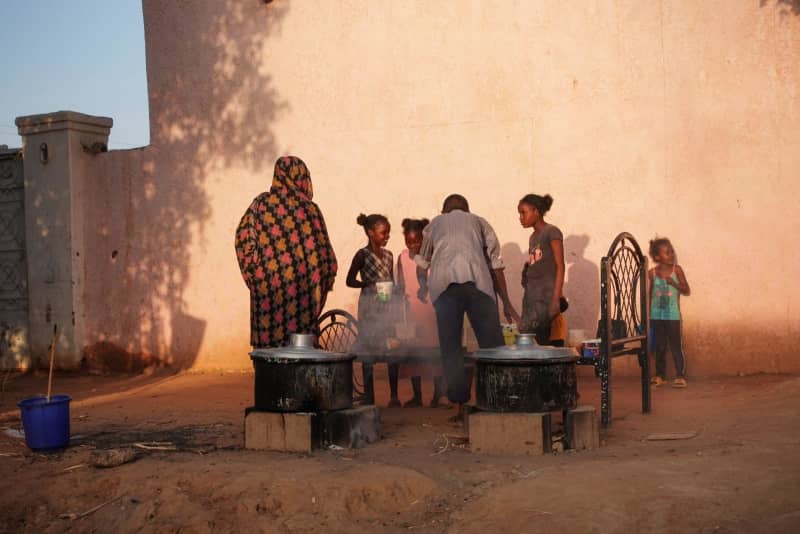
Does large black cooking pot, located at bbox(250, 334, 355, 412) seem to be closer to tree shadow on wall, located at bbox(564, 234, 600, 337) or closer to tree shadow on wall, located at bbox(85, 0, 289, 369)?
tree shadow on wall, located at bbox(564, 234, 600, 337)

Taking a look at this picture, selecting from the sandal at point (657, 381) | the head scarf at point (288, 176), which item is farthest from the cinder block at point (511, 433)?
the sandal at point (657, 381)

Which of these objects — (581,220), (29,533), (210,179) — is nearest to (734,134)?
(581,220)

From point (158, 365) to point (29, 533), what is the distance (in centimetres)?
663

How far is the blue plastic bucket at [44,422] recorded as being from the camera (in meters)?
6.14

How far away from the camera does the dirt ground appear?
4355 mm

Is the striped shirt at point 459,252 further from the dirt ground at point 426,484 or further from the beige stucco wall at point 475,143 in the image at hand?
the beige stucco wall at point 475,143

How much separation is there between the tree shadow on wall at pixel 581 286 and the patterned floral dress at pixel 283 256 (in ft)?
12.2

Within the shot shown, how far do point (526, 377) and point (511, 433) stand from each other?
0.35 meters

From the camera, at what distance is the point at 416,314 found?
8.60 metres

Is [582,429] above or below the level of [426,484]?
above

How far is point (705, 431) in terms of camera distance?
629 centimetres

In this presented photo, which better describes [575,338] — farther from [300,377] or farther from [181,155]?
[181,155]

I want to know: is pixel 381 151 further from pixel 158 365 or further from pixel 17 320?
pixel 17 320

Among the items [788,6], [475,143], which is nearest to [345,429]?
[475,143]
